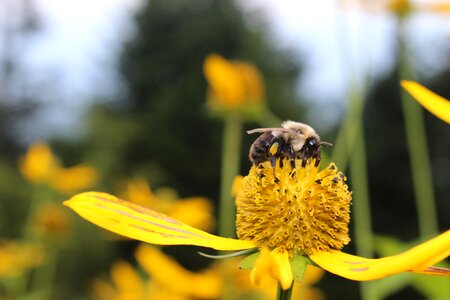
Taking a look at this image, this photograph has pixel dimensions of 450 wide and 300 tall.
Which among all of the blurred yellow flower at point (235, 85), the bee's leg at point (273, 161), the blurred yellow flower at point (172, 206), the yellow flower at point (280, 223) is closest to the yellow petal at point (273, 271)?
the yellow flower at point (280, 223)

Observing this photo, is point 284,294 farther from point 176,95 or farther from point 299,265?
point 176,95

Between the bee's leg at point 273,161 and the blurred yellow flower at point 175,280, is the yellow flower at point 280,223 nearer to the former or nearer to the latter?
the bee's leg at point 273,161

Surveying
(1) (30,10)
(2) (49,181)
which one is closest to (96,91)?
(1) (30,10)

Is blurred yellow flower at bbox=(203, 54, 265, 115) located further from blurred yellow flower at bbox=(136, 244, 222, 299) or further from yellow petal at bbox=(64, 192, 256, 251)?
yellow petal at bbox=(64, 192, 256, 251)

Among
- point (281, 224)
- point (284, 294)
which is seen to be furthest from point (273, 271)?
point (281, 224)

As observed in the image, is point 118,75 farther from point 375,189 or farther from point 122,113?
point 375,189
